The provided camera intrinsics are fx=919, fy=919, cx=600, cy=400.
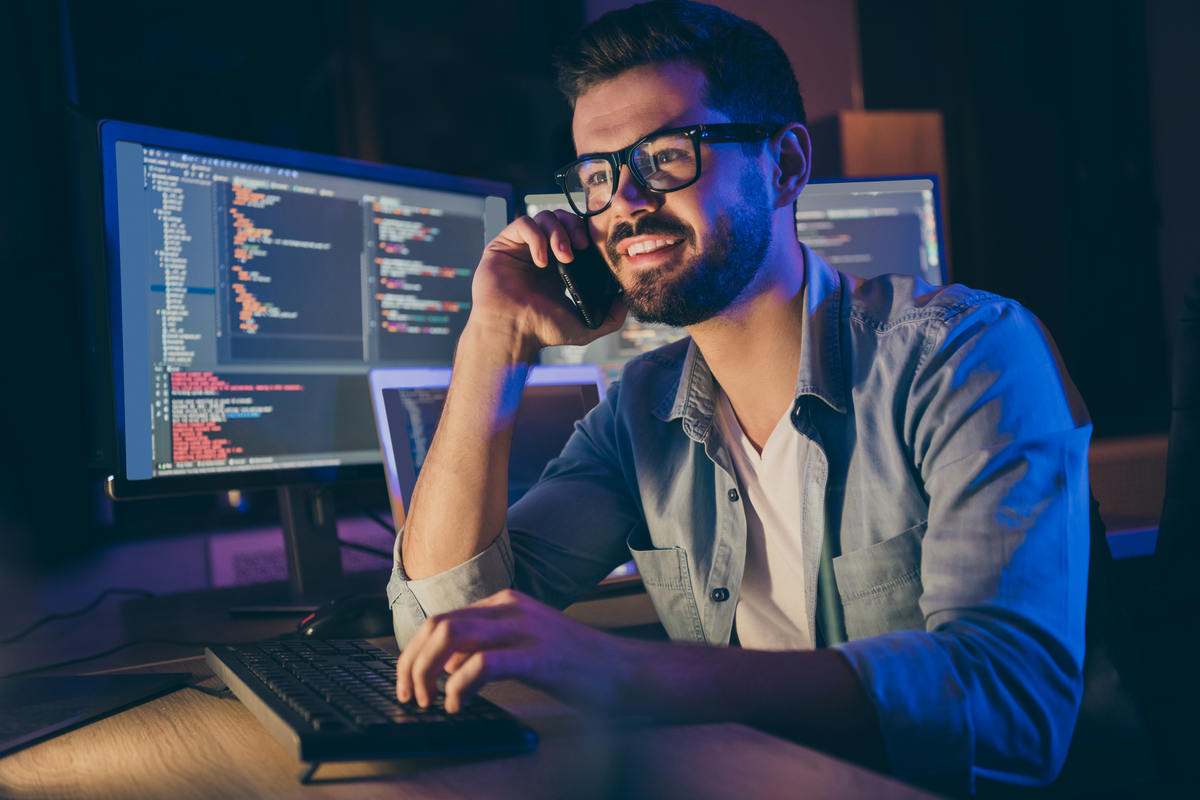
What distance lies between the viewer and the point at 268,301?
135cm

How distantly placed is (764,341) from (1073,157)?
84.5 inches

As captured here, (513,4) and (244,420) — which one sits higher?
(513,4)

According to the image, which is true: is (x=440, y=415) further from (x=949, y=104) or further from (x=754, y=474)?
(x=949, y=104)

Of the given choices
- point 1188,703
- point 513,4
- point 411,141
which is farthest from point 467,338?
point 513,4

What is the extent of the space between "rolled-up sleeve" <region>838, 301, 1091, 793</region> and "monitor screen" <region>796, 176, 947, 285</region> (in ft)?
2.39

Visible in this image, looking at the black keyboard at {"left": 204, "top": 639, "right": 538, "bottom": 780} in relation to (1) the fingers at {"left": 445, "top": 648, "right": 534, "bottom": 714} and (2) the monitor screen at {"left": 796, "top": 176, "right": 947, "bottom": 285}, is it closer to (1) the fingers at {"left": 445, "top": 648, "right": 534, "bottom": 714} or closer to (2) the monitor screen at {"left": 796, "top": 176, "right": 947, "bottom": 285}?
(1) the fingers at {"left": 445, "top": 648, "right": 534, "bottom": 714}

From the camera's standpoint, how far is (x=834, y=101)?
2662mm

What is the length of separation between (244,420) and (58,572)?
594mm

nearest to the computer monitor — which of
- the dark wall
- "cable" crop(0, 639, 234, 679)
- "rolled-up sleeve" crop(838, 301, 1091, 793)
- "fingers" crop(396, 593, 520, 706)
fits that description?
"cable" crop(0, 639, 234, 679)

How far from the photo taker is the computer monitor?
1.22 m

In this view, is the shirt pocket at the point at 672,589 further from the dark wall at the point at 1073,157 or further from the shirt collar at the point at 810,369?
the dark wall at the point at 1073,157

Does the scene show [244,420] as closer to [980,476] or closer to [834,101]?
[980,476]

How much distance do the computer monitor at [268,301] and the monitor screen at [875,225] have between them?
59 centimetres

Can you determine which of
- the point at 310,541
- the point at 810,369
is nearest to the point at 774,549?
the point at 810,369
